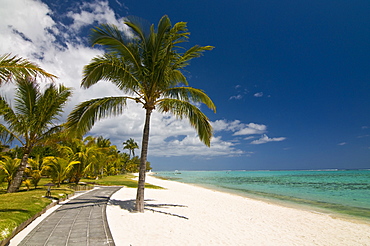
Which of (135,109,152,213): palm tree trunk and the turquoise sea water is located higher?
(135,109,152,213): palm tree trunk

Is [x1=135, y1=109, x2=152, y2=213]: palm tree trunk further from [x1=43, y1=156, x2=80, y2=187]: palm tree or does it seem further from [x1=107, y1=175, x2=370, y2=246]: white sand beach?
[x1=43, y1=156, x2=80, y2=187]: palm tree

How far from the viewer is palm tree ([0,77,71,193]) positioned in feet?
34.7

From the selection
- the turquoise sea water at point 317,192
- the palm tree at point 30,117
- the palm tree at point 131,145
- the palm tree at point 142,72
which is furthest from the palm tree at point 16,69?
the palm tree at point 131,145

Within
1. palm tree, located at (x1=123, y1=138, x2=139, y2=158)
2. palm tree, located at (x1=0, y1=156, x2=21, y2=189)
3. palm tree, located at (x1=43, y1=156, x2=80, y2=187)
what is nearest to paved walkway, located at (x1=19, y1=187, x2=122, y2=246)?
palm tree, located at (x1=43, y1=156, x2=80, y2=187)

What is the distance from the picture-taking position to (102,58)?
7387 millimetres

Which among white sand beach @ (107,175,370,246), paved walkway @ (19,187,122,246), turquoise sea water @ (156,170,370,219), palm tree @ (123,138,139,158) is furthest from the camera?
palm tree @ (123,138,139,158)

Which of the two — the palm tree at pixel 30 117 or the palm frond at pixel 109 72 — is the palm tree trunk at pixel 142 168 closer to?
the palm frond at pixel 109 72

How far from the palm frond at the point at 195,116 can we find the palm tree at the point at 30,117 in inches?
281

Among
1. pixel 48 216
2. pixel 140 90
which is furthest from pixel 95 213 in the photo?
pixel 140 90

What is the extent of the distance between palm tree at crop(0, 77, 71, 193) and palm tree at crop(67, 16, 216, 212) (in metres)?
4.89

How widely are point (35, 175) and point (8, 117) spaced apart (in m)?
4.91

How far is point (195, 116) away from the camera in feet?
27.6

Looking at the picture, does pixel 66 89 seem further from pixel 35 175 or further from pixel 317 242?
pixel 317 242

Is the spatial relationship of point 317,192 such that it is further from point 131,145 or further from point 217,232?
point 131,145
